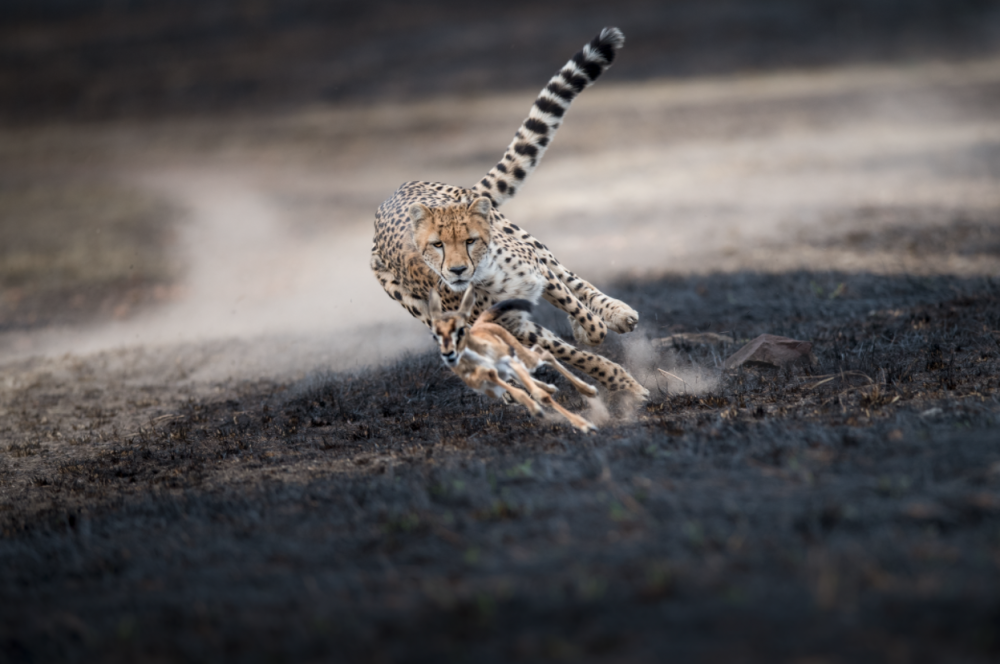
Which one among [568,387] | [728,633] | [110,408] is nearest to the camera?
[728,633]

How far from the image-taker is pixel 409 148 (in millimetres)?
18688

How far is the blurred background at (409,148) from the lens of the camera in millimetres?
10125

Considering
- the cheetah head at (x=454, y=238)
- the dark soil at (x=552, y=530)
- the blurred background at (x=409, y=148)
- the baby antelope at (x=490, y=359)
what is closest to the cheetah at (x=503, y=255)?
the cheetah head at (x=454, y=238)

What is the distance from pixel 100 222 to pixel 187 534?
13741 mm

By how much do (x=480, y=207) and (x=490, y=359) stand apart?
1.06 meters

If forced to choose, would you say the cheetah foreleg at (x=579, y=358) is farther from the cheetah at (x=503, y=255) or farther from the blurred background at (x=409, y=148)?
the blurred background at (x=409, y=148)

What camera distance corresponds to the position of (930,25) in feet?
74.3

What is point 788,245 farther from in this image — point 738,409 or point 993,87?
point 993,87

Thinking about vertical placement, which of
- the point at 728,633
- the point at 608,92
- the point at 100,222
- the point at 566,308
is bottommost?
the point at 728,633

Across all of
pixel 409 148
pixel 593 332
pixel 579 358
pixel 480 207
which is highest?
pixel 409 148

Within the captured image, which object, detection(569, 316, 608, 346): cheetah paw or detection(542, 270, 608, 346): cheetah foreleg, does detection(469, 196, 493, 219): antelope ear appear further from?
detection(569, 316, 608, 346): cheetah paw

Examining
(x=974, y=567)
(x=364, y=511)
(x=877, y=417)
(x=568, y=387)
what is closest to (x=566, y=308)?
(x=568, y=387)

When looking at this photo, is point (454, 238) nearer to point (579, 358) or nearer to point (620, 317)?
point (579, 358)

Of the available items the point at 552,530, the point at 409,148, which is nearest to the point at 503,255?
the point at 552,530
